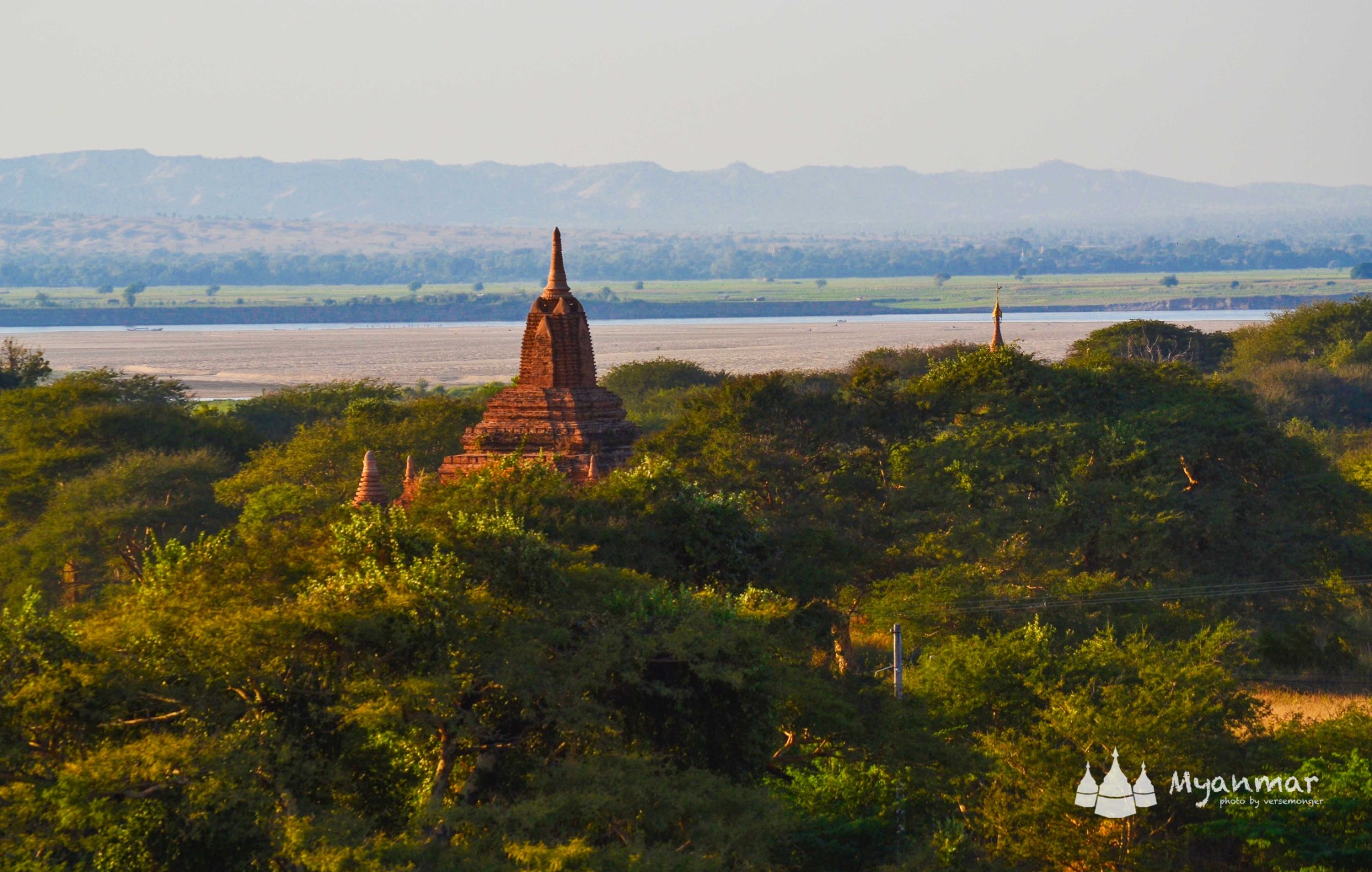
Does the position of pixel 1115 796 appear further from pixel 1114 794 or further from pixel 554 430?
pixel 554 430

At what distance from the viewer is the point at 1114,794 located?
78.5 ft

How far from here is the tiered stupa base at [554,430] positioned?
38.0 meters

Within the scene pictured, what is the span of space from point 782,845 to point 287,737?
589 centimetres

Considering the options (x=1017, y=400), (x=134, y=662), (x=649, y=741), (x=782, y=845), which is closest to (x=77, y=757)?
(x=134, y=662)

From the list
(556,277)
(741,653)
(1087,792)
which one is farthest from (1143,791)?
(556,277)

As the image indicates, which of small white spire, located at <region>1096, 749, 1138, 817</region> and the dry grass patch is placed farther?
the dry grass patch

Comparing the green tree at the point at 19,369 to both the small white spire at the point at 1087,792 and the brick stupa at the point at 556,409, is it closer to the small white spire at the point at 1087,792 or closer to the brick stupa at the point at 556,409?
the brick stupa at the point at 556,409

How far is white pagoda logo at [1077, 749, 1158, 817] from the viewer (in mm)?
23875

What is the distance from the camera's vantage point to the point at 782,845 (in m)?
21.3

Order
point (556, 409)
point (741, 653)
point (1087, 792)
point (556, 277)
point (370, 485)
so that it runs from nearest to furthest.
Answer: point (741, 653) < point (1087, 792) < point (370, 485) < point (556, 409) < point (556, 277)

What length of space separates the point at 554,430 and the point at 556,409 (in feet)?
2.08

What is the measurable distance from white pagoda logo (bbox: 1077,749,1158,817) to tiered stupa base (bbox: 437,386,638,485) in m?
15.3

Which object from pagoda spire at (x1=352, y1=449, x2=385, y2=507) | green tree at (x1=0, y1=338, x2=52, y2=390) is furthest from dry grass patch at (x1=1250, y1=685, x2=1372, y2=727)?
green tree at (x1=0, y1=338, x2=52, y2=390)

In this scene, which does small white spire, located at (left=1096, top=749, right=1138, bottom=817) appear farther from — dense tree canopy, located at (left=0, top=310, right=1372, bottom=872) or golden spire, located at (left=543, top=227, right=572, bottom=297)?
golden spire, located at (left=543, top=227, right=572, bottom=297)
